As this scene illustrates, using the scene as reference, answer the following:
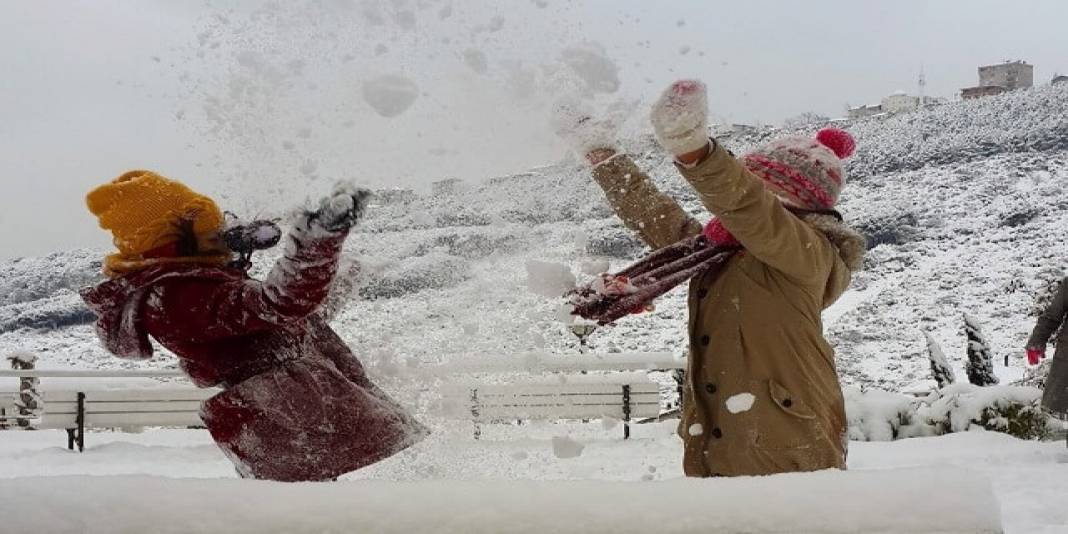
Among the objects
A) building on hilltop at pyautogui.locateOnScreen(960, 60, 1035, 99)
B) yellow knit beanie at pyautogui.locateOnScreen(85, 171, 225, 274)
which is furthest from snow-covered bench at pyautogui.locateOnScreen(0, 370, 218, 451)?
building on hilltop at pyautogui.locateOnScreen(960, 60, 1035, 99)

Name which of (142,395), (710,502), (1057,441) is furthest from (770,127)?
(142,395)

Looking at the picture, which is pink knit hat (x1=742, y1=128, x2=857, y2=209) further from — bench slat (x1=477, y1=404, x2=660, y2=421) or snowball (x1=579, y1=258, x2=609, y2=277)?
bench slat (x1=477, y1=404, x2=660, y2=421)

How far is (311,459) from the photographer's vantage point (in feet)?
6.75

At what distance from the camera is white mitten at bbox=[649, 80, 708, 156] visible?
5.53 feet

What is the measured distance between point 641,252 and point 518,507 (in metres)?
2.38

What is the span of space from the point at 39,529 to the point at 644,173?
186 centimetres

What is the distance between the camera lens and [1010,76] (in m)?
25.1

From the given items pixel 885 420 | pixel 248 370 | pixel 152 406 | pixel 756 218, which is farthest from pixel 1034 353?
pixel 152 406

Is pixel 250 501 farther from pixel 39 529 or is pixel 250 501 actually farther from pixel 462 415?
pixel 462 415

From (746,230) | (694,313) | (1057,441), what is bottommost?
(1057,441)

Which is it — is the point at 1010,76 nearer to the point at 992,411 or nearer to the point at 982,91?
the point at 982,91

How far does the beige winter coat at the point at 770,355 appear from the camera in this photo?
199 centimetres

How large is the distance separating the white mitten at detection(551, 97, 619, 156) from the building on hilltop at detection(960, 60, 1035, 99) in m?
26.0

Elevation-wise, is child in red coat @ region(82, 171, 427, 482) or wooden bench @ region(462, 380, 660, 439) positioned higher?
child in red coat @ region(82, 171, 427, 482)
